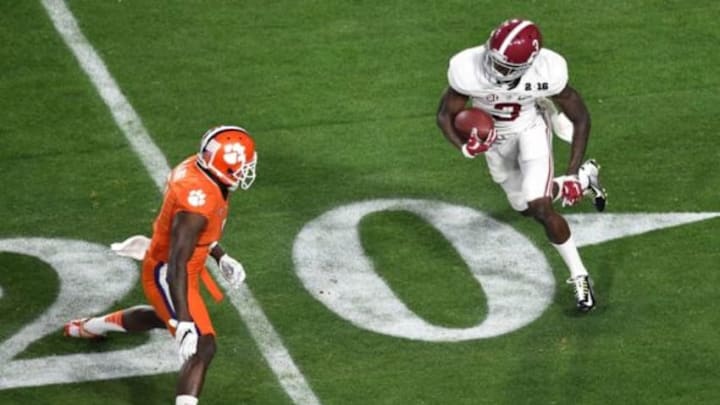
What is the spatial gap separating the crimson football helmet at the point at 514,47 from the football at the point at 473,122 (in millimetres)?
288

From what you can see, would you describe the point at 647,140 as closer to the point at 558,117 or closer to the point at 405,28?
the point at 558,117

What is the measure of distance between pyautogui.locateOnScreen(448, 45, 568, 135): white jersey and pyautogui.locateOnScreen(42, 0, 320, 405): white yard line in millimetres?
1707

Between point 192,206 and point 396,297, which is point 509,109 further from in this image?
point 192,206

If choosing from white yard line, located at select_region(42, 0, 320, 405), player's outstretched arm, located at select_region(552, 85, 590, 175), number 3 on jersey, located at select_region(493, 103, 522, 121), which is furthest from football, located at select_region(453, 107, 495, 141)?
white yard line, located at select_region(42, 0, 320, 405)

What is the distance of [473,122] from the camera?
9.61 m

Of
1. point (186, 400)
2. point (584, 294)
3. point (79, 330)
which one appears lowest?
point (584, 294)

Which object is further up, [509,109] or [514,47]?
[514,47]

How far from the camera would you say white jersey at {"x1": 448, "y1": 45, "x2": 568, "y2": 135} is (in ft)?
31.7

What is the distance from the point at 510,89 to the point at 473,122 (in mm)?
307

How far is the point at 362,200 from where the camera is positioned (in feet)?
35.4

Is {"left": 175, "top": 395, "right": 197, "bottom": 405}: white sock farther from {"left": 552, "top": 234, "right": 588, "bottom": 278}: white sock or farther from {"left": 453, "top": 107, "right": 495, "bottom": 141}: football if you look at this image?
{"left": 552, "top": 234, "right": 588, "bottom": 278}: white sock

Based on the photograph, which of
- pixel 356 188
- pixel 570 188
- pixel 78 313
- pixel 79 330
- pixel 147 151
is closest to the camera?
pixel 79 330

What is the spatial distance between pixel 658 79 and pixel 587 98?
57 centimetres

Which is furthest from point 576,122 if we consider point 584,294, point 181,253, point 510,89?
point 181,253
